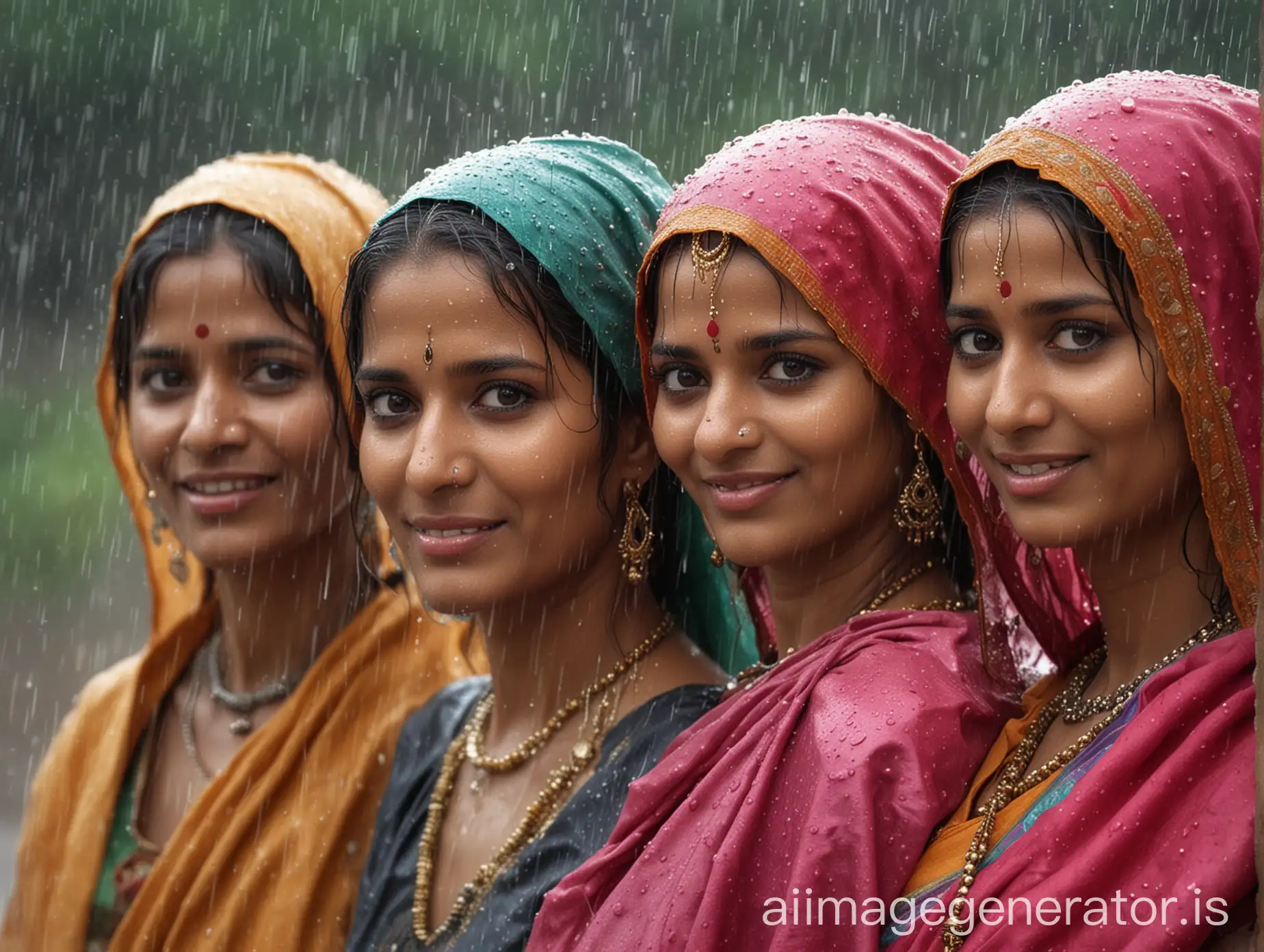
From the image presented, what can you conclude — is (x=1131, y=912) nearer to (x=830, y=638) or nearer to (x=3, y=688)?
(x=830, y=638)

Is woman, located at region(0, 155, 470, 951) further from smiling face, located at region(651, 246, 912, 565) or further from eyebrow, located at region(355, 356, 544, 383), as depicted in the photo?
smiling face, located at region(651, 246, 912, 565)

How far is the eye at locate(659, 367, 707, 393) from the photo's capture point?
2701 millimetres

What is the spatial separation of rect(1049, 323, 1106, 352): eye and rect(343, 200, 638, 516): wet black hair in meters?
0.92

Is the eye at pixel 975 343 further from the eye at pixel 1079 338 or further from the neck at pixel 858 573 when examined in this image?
the neck at pixel 858 573

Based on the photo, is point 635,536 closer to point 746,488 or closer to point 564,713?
point 564,713

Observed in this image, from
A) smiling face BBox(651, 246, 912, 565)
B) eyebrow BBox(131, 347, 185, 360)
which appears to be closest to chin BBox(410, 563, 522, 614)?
smiling face BBox(651, 246, 912, 565)

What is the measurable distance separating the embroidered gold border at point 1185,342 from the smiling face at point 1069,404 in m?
0.04

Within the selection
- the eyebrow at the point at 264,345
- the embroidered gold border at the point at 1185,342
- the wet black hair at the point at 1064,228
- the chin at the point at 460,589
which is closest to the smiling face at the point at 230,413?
the eyebrow at the point at 264,345

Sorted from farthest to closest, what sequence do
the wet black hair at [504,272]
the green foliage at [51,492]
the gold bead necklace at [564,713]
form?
the green foliage at [51,492] → the gold bead necklace at [564,713] → the wet black hair at [504,272]

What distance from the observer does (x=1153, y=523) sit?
2305 mm

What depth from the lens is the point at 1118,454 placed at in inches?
87.7

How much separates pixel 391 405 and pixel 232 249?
770mm

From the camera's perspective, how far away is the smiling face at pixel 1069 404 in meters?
2.21

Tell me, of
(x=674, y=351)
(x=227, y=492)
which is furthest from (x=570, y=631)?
(x=227, y=492)
